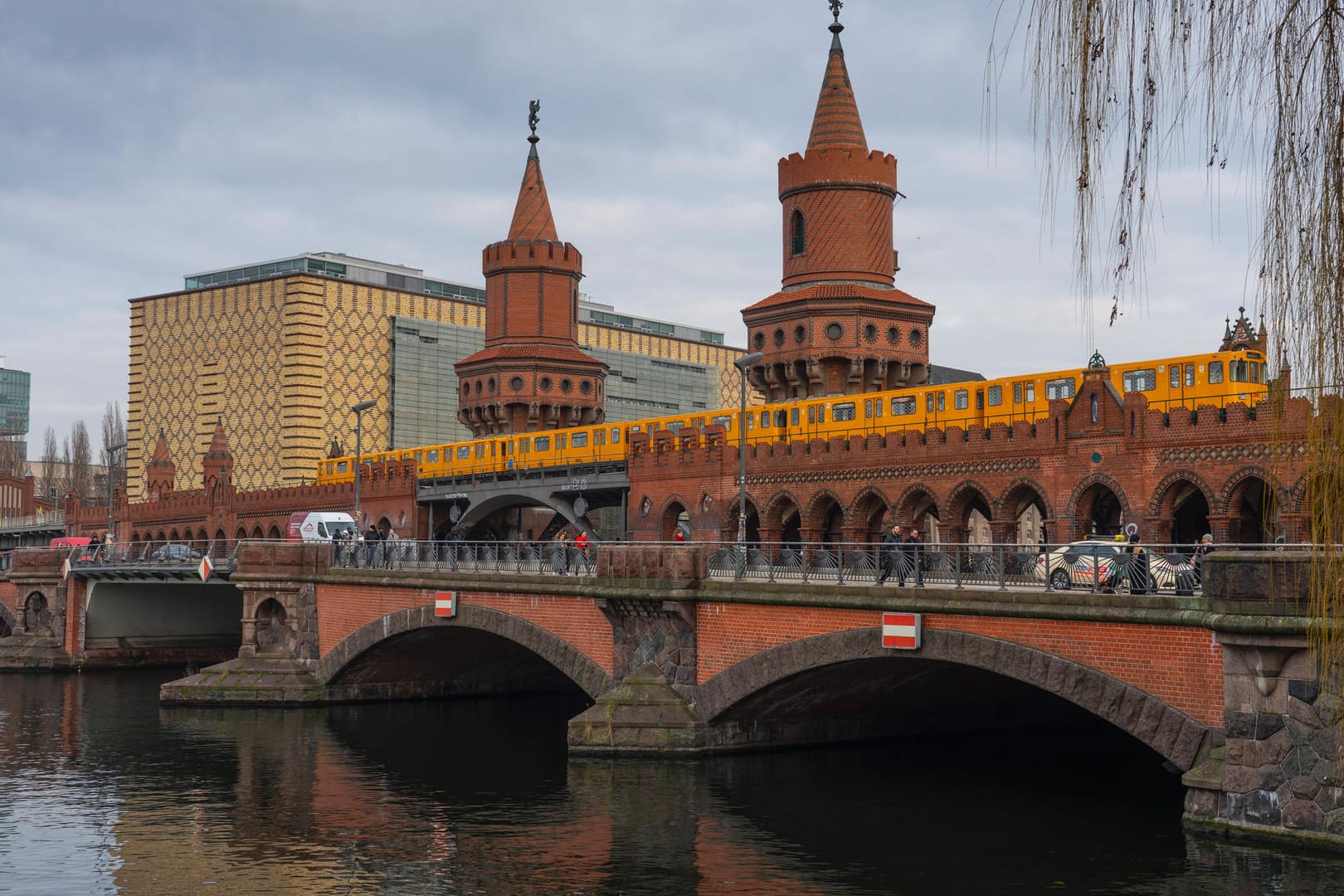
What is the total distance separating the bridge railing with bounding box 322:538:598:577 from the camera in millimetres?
35906

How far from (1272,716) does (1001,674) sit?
20.2 feet

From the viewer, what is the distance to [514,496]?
215 feet

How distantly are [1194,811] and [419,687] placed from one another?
98.5ft

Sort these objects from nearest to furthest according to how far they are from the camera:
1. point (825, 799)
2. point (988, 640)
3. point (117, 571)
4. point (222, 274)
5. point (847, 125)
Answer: point (988, 640)
point (825, 799)
point (117, 571)
point (847, 125)
point (222, 274)

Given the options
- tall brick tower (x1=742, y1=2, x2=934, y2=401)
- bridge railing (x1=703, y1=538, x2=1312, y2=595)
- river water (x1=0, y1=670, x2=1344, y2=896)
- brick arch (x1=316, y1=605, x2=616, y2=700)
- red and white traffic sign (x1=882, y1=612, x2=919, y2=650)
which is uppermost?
tall brick tower (x1=742, y1=2, x2=934, y2=401)

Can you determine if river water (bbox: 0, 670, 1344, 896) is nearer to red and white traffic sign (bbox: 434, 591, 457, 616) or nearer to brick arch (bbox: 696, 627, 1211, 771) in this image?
brick arch (bbox: 696, 627, 1211, 771)

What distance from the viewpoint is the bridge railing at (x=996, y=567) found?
73.0 ft

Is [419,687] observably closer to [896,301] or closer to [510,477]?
[510,477]

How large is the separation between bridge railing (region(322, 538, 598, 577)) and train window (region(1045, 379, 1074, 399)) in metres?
16.4

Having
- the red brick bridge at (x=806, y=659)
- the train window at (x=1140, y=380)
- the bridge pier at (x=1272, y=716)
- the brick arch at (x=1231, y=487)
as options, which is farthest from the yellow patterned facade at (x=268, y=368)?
the bridge pier at (x=1272, y=716)

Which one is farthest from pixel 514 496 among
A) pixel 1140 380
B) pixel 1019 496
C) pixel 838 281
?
pixel 1140 380

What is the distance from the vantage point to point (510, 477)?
215 feet

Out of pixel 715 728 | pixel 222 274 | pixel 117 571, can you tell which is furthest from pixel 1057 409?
pixel 222 274

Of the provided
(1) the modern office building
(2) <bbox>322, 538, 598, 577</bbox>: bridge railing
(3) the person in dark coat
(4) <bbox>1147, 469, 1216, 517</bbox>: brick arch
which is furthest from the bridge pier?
(1) the modern office building
